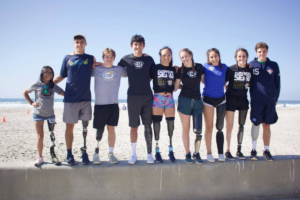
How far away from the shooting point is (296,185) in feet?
11.7

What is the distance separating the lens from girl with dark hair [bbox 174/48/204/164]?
358 cm

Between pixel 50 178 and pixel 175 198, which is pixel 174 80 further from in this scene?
pixel 50 178

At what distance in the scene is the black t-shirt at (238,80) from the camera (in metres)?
3.79

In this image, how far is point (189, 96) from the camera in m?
3.59

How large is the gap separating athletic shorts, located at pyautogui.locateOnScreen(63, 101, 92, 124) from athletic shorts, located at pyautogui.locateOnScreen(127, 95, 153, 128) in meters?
0.79

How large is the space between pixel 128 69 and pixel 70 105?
49.6 inches

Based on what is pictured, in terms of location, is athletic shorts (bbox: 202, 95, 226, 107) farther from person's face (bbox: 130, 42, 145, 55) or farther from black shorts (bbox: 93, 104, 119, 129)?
black shorts (bbox: 93, 104, 119, 129)

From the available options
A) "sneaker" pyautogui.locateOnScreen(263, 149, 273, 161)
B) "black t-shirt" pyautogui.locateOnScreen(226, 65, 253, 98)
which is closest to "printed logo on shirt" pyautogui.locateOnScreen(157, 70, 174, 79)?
"black t-shirt" pyautogui.locateOnScreen(226, 65, 253, 98)

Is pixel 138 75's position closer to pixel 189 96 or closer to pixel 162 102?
pixel 162 102

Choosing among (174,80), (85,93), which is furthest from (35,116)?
(174,80)

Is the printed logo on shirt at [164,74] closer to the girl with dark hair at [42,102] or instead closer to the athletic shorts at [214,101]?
the athletic shorts at [214,101]

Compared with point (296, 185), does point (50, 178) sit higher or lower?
higher

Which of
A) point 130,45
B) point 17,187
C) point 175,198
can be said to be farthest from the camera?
A: point 130,45

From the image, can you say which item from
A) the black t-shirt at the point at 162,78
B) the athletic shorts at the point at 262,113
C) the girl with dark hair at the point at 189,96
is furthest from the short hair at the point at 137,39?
the athletic shorts at the point at 262,113
